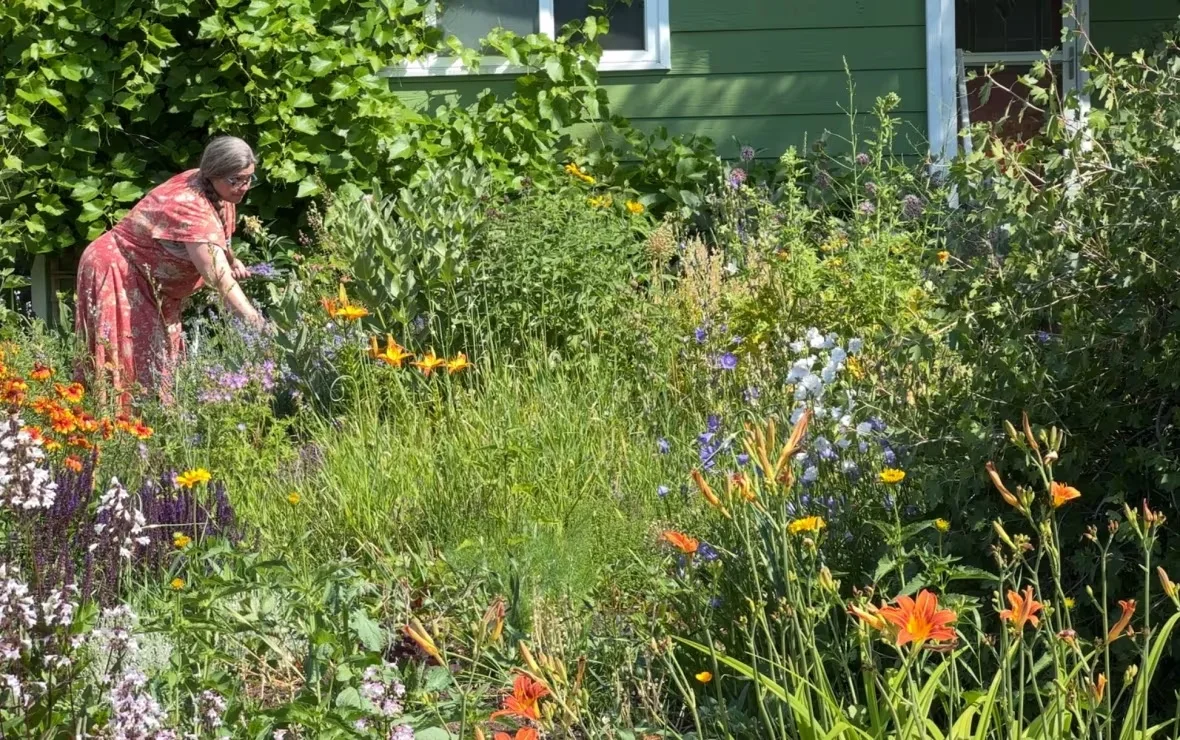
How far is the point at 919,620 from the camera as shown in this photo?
146cm

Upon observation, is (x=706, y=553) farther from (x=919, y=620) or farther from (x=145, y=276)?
(x=145, y=276)

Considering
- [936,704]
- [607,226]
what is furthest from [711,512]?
[607,226]

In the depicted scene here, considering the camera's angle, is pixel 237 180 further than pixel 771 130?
No

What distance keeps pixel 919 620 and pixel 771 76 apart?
6.16m

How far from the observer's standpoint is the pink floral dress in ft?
17.4

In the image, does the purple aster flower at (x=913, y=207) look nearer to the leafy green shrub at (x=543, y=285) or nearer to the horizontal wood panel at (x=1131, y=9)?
the leafy green shrub at (x=543, y=285)

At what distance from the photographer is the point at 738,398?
3.90 m

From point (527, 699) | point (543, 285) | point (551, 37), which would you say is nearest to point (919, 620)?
point (527, 699)

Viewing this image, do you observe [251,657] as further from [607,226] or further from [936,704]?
[607,226]

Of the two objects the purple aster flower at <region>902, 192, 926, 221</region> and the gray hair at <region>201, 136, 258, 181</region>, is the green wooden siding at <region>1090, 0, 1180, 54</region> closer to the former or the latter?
the purple aster flower at <region>902, 192, 926, 221</region>

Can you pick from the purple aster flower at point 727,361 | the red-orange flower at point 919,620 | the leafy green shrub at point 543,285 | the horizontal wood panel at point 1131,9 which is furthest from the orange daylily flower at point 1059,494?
the horizontal wood panel at point 1131,9

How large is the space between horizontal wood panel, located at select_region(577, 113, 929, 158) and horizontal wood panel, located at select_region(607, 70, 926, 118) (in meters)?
0.04

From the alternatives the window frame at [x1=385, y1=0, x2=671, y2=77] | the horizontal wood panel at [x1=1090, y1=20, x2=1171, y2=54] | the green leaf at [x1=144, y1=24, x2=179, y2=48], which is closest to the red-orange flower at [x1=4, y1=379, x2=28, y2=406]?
the green leaf at [x1=144, y1=24, x2=179, y2=48]

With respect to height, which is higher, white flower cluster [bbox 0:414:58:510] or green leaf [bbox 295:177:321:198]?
green leaf [bbox 295:177:321:198]
